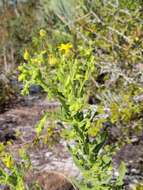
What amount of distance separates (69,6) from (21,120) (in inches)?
73.3

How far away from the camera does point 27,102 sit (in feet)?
23.5

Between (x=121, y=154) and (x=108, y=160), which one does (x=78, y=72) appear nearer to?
(x=108, y=160)

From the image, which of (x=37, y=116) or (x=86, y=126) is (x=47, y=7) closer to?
(x=37, y=116)

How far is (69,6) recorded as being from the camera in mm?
7117

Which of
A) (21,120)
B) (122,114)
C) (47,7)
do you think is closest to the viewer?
(122,114)

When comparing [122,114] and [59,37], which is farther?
[59,37]

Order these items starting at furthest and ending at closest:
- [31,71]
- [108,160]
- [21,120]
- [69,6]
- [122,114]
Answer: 1. [69,6]
2. [21,120]
3. [122,114]
4. [108,160]
5. [31,71]

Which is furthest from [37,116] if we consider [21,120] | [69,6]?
[69,6]

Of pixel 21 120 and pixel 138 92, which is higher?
pixel 138 92

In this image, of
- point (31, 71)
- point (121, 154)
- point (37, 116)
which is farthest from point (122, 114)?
point (37, 116)

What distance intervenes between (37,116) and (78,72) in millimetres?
4161

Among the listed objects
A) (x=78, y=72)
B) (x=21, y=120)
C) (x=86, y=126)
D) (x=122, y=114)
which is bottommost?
(x=21, y=120)

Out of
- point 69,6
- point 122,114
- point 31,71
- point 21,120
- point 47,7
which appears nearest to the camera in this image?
point 31,71

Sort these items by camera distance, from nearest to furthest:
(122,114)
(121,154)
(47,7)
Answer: (122,114)
(121,154)
(47,7)
